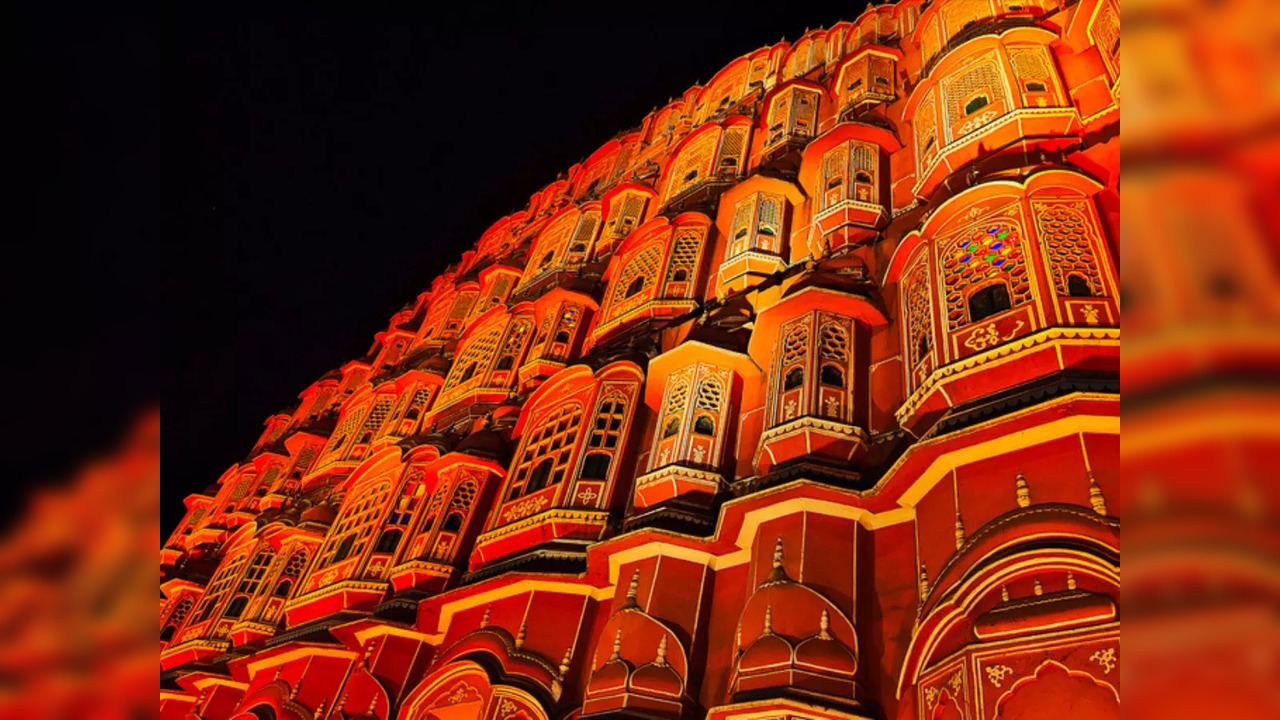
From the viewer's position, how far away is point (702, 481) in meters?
10.9

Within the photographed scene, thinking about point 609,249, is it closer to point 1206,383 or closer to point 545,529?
point 545,529

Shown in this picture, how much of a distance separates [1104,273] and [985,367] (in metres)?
1.97

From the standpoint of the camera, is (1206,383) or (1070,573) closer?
(1206,383)

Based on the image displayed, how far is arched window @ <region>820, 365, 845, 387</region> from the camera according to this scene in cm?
1054

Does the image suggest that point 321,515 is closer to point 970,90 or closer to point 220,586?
point 220,586

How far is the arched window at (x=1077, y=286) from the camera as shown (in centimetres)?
839

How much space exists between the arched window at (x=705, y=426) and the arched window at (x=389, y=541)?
25.8ft

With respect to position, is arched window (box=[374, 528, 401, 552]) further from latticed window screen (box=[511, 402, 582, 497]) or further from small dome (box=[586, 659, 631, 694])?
small dome (box=[586, 659, 631, 694])

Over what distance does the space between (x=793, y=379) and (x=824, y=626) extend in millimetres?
3904

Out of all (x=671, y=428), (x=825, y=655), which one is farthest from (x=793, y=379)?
(x=825, y=655)

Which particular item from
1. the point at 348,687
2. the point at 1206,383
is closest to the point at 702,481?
the point at 348,687

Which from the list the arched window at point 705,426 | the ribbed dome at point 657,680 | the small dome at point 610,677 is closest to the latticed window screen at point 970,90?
the arched window at point 705,426

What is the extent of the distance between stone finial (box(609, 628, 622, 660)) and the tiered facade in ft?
0.15

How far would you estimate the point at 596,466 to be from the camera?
1289cm
